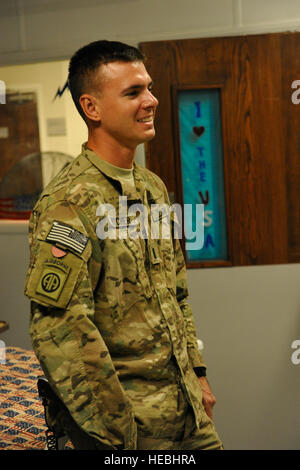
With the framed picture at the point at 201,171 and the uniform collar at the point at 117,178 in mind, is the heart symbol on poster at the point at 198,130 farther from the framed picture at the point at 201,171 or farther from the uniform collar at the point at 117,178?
the uniform collar at the point at 117,178

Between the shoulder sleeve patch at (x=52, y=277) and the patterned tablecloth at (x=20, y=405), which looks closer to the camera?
the shoulder sleeve patch at (x=52, y=277)

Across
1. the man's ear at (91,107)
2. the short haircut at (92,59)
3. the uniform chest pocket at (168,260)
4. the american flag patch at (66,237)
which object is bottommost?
the uniform chest pocket at (168,260)

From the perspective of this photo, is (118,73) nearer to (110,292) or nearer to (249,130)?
(110,292)

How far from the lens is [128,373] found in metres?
1.27

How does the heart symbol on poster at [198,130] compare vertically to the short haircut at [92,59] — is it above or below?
below

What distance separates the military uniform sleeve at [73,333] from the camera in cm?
116

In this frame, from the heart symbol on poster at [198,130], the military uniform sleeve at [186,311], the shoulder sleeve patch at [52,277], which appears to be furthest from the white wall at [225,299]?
the shoulder sleeve patch at [52,277]

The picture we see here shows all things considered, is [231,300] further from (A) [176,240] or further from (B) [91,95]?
A: (B) [91,95]

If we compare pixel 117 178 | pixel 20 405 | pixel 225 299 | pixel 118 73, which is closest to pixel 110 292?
pixel 117 178

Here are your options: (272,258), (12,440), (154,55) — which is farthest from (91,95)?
(272,258)

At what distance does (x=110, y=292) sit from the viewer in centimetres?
125

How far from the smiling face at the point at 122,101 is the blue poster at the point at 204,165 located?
145 centimetres

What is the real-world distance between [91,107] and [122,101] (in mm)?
77
